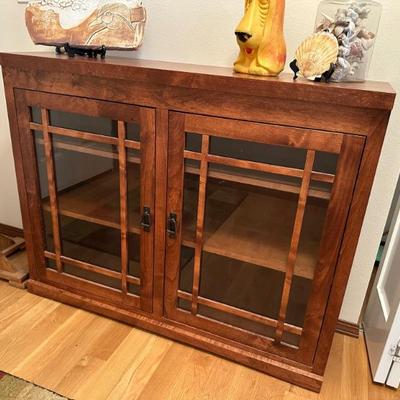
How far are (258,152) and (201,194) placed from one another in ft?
0.75

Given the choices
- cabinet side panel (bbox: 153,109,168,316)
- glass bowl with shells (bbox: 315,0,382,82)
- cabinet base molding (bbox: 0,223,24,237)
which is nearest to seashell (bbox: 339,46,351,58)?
glass bowl with shells (bbox: 315,0,382,82)

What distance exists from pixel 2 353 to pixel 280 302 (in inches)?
38.9

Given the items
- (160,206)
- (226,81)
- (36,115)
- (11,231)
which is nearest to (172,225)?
(160,206)

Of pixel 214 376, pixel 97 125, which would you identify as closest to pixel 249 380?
pixel 214 376

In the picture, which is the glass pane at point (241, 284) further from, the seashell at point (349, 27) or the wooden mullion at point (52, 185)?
the seashell at point (349, 27)

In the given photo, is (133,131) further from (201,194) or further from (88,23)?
(88,23)

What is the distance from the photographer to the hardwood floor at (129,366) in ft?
4.16

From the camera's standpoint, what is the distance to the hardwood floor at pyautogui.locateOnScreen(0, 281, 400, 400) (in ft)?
4.16

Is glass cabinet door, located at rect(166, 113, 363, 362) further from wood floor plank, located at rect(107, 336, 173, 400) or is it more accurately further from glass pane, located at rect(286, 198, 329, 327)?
wood floor plank, located at rect(107, 336, 173, 400)

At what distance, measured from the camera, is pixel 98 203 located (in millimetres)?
1485

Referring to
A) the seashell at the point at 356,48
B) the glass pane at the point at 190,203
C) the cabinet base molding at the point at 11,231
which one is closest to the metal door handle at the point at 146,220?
the glass pane at the point at 190,203

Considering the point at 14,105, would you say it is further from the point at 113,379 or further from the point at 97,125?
the point at 113,379

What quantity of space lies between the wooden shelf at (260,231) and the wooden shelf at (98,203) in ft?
0.71

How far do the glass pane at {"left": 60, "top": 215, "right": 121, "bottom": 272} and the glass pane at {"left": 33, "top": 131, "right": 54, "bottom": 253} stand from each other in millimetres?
55
